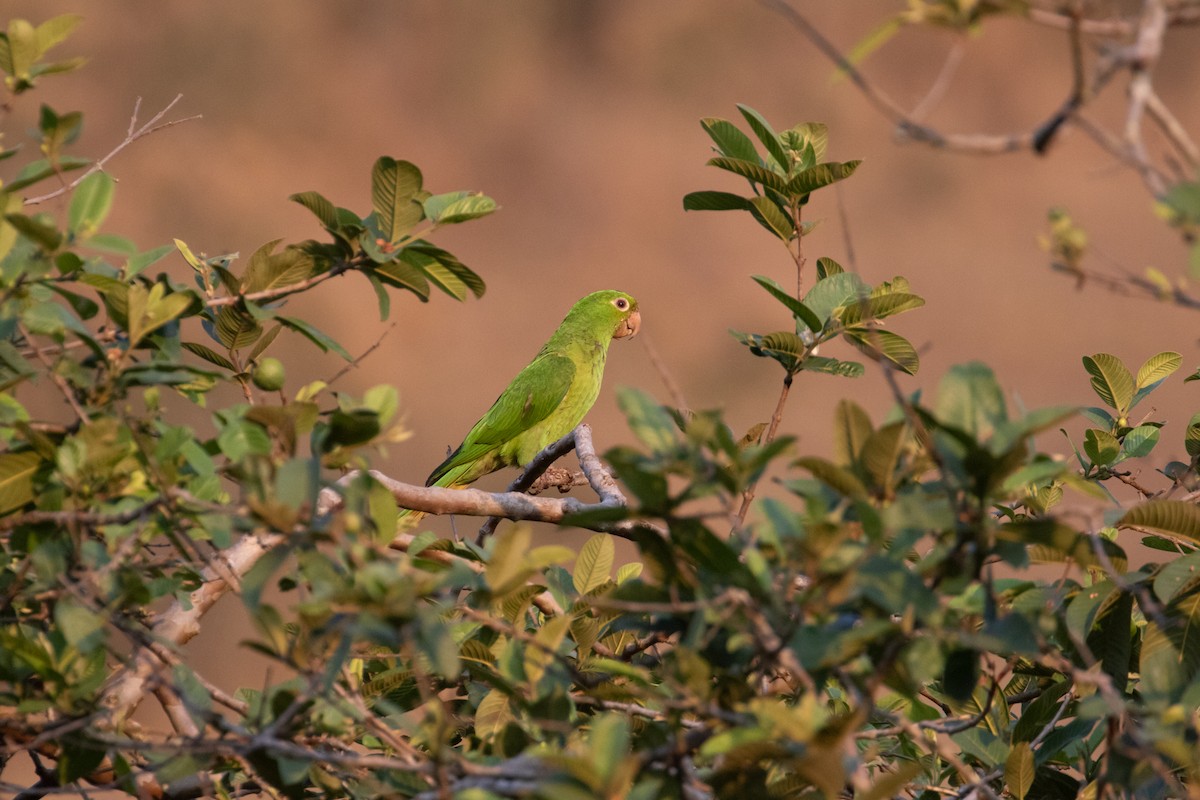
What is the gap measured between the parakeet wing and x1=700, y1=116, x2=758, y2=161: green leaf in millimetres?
2734

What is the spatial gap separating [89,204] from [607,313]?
4093 mm

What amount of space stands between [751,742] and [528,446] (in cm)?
396

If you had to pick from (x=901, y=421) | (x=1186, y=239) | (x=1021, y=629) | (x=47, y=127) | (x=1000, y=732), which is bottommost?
(x=1000, y=732)

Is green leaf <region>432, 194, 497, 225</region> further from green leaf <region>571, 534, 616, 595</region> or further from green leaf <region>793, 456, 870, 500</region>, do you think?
green leaf <region>793, 456, 870, 500</region>

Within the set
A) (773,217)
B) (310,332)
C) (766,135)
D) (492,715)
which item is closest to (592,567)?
(492,715)

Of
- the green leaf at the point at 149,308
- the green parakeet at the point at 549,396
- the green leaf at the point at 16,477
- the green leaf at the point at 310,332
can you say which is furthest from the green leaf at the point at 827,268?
the green parakeet at the point at 549,396

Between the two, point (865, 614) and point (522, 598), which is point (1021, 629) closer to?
point (865, 614)

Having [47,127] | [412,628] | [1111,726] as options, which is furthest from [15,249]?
[1111,726]

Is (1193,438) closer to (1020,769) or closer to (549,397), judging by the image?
(1020,769)

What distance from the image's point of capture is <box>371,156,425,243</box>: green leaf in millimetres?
1633

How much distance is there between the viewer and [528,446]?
493 cm

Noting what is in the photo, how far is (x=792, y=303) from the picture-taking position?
6.16ft

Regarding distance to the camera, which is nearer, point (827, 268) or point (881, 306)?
point (881, 306)

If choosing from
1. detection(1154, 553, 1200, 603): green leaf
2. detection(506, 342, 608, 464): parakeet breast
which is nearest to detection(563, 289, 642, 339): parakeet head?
detection(506, 342, 608, 464): parakeet breast
